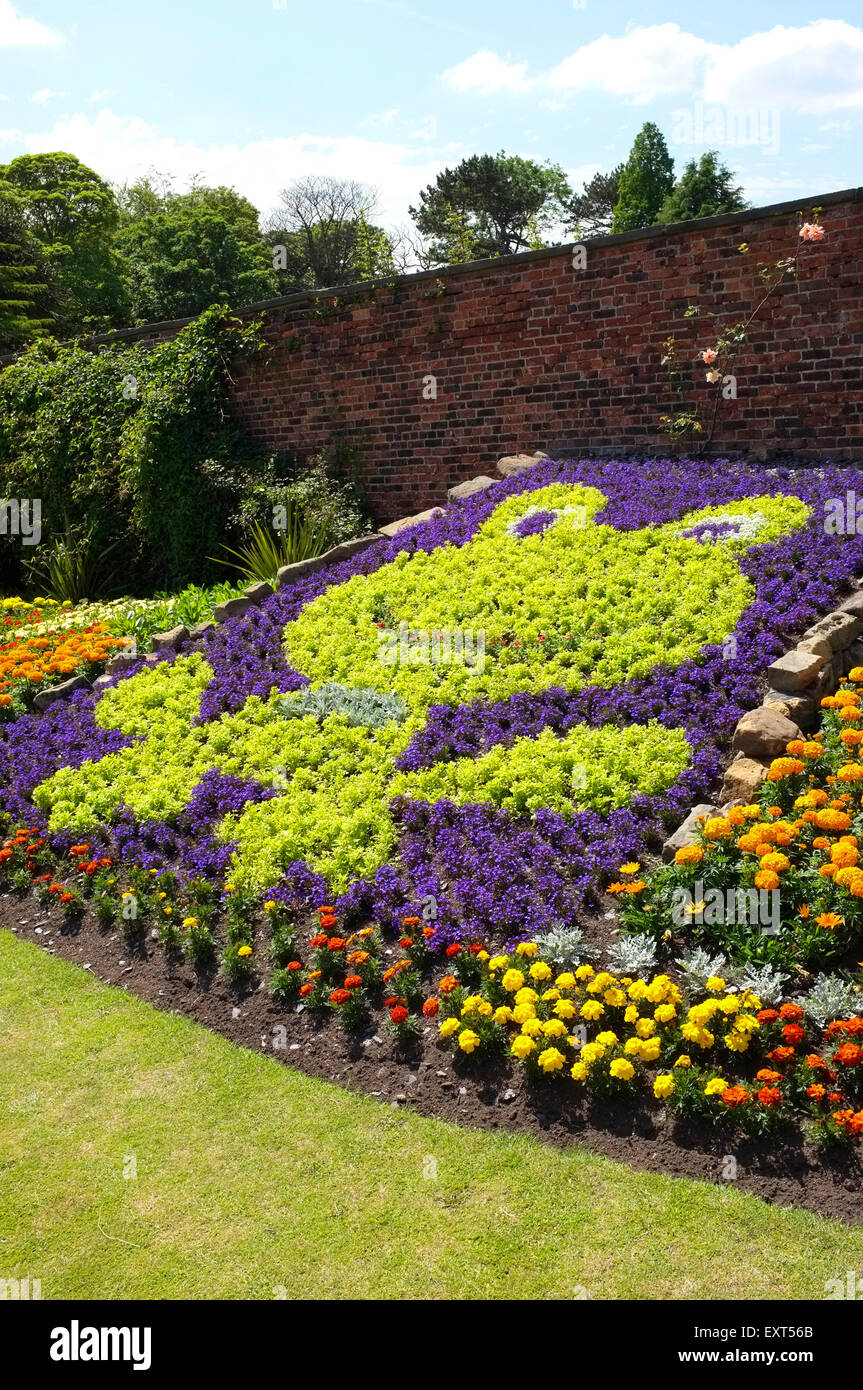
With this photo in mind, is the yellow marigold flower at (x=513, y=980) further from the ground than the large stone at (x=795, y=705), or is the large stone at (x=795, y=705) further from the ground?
the large stone at (x=795, y=705)

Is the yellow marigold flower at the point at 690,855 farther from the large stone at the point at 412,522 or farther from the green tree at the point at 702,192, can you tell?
the green tree at the point at 702,192

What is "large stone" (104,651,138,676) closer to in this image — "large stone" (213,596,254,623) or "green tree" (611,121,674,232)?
"large stone" (213,596,254,623)

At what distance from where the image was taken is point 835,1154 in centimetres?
354

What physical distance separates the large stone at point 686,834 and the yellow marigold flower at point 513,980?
107 cm

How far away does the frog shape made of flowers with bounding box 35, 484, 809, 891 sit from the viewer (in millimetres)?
5809

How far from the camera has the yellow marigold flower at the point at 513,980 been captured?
4363mm

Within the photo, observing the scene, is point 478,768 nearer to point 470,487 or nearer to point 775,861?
point 775,861

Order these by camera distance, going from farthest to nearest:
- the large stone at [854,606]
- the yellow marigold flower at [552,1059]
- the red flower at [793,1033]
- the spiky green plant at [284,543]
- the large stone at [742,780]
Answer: the spiky green plant at [284,543] → the large stone at [854,606] → the large stone at [742,780] → the yellow marigold flower at [552,1059] → the red flower at [793,1033]

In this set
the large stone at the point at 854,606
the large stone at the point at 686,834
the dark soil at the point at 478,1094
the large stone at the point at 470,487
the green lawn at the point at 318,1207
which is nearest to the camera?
the green lawn at the point at 318,1207

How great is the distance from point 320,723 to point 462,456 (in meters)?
5.20

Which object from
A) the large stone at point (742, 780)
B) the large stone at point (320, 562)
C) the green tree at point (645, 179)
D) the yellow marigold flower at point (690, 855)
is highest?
the green tree at point (645, 179)

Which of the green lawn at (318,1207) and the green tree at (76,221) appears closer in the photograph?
the green lawn at (318,1207)

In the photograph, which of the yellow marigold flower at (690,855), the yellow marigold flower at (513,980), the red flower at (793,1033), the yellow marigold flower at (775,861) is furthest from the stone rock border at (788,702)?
the red flower at (793,1033)

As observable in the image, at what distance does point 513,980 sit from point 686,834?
1218mm
